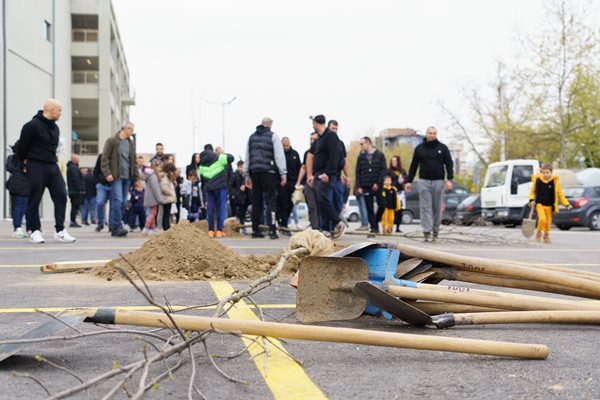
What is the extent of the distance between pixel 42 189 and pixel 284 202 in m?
6.13

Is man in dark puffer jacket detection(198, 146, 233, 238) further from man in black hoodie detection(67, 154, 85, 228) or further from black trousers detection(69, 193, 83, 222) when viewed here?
black trousers detection(69, 193, 83, 222)

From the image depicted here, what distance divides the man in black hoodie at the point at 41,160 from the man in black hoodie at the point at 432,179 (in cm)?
590

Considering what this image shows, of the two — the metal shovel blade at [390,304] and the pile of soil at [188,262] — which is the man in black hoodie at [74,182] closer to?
the pile of soil at [188,262]

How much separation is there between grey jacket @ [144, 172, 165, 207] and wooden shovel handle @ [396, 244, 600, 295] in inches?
434

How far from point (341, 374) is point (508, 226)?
26430 millimetres

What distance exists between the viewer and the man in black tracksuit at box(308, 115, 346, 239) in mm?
11859

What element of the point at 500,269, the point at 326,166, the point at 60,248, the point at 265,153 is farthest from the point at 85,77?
the point at 500,269

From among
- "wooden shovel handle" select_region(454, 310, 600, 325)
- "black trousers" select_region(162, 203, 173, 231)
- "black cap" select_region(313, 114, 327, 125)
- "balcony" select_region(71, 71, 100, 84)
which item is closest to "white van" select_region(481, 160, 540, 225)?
"black trousers" select_region(162, 203, 173, 231)

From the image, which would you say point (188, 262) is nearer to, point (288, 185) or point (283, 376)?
point (283, 376)

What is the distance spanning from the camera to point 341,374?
300 cm

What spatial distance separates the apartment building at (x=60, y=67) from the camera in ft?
93.9

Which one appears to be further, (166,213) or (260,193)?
(166,213)


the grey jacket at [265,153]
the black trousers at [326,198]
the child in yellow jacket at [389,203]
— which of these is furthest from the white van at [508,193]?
the black trousers at [326,198]

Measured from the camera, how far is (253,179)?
13344mm
